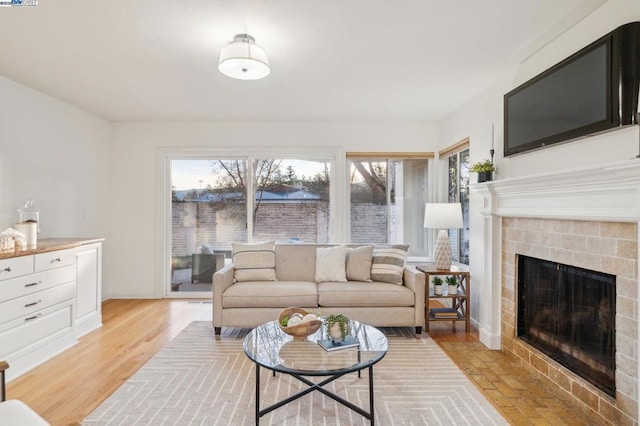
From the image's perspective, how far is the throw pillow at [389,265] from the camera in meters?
3.75

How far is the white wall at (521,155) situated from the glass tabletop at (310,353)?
1589 millimetres

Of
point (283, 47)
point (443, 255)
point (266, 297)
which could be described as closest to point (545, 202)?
point (443, 255)

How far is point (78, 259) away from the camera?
3.54 metres

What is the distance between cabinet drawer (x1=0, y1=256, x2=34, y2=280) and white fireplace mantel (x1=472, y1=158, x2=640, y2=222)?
392 cm

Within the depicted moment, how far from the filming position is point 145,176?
16.5 feet

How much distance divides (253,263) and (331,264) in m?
0.85

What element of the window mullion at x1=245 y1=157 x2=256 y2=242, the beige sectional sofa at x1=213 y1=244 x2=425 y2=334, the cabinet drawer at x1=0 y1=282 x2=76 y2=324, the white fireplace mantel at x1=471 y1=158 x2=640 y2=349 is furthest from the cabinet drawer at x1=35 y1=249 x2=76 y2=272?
the white fireplace mantel at x1=471 y1=158 x2=640 y2=349

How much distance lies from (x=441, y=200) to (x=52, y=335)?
15.0 feet

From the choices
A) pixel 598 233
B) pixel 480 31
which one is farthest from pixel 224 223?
pixel 598 233

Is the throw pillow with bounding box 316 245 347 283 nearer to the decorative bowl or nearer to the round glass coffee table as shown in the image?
the round glass coffee table

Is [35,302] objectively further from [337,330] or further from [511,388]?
[511,388]

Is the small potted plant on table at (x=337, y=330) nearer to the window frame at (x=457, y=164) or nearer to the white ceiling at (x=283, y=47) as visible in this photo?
the white ceiling at (x=283, y=47)

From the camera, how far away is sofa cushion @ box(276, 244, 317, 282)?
4.00 m

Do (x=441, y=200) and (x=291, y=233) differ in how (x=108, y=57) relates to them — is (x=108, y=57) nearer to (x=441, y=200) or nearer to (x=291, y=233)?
(x=291, y=233)
